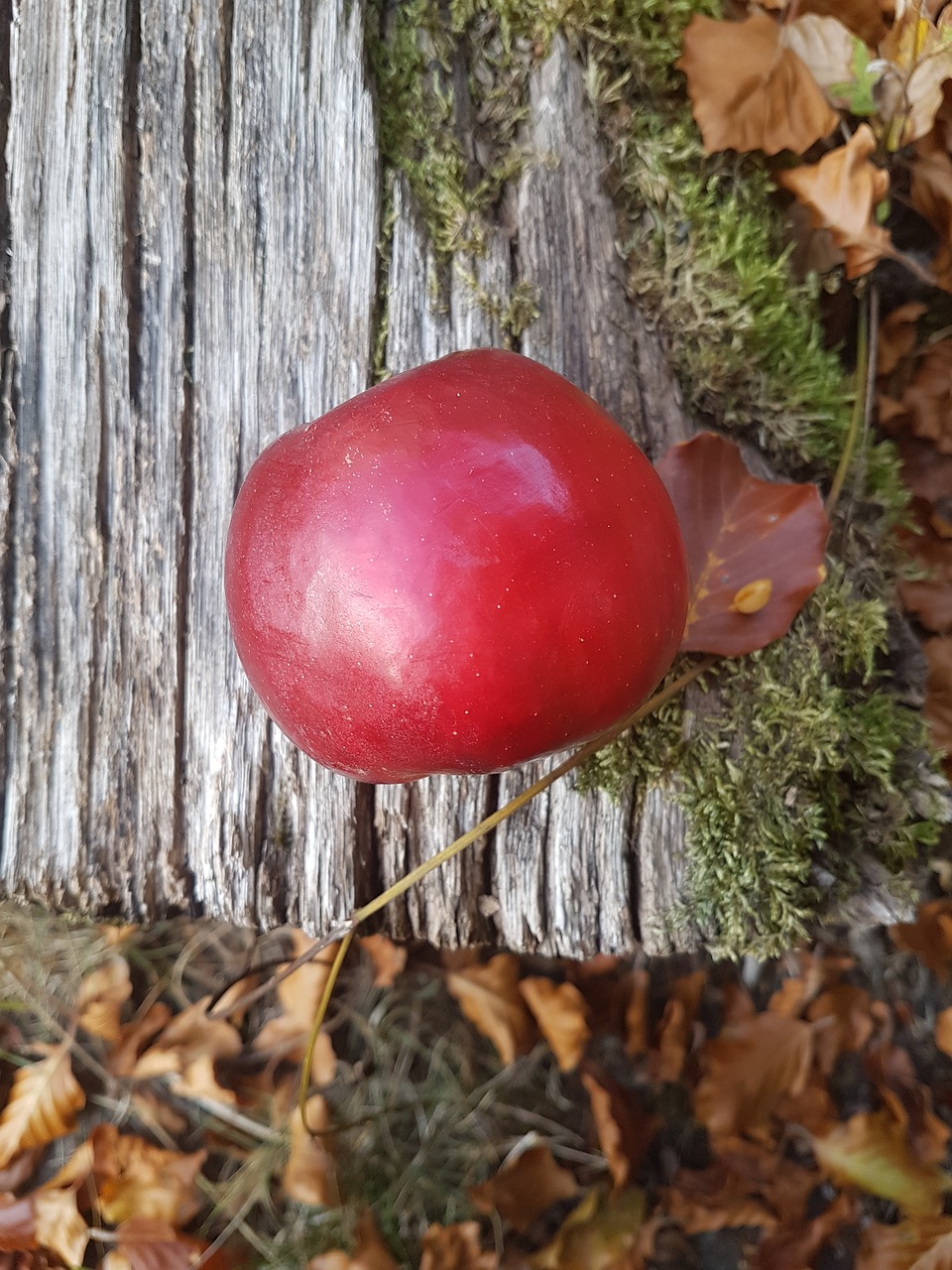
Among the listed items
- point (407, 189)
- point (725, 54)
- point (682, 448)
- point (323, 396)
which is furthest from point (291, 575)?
point (725, 54)

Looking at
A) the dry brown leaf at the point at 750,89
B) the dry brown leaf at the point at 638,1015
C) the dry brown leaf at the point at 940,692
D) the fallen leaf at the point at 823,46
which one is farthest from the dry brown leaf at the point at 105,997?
the fallen leaf at the point at 823,46

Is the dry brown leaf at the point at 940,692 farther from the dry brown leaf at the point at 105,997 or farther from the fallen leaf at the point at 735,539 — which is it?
the dry brown leaf at the point at 105,997

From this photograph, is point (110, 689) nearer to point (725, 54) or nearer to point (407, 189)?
point (407, 189)

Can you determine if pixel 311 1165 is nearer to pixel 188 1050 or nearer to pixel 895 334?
pixel 188 1050

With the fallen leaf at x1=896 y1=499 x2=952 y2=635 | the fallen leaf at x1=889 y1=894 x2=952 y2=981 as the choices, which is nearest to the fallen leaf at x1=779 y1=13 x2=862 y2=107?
the fallen leaf at x1=896 y1=499 x2=952 y2=635

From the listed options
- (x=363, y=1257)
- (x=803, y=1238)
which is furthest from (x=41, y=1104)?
(x=803, y=1238)
